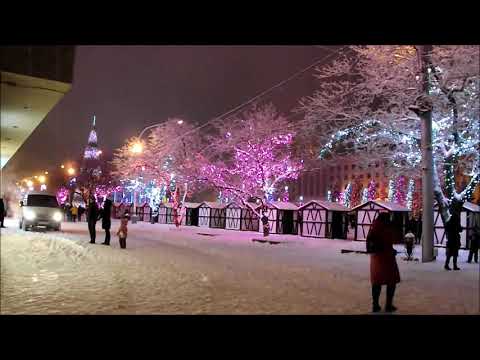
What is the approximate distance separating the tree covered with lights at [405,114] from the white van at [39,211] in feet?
39.4

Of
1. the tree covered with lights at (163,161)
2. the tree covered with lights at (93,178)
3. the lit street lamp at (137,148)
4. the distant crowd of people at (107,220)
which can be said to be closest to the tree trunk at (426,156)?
the distant crowd of people at (107,220)

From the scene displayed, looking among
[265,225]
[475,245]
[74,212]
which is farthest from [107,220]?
[74,212]

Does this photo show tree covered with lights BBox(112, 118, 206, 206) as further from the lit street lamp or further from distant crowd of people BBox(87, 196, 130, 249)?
distant crowd of people BBox(87, 196, 130, 249)

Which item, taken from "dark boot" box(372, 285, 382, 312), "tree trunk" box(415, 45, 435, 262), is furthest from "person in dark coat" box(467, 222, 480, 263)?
"dark boot" box(372, 285, 382, 312)

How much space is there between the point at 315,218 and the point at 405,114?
10.3 m

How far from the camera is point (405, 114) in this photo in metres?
16.3

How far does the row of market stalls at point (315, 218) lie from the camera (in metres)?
18.8

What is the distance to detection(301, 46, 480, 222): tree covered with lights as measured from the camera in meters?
13.7

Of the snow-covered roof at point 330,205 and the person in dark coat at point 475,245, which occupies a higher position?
the snow-covered roof at point 330,205

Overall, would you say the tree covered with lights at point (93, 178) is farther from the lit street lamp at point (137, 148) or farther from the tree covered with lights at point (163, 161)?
the lit street lamp at point (137, 148)
